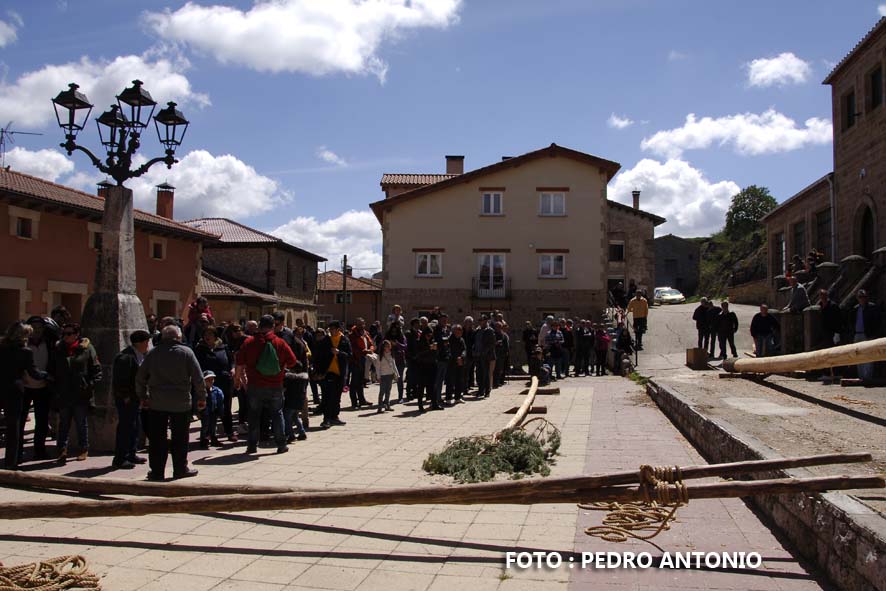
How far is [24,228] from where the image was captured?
67.7 feet

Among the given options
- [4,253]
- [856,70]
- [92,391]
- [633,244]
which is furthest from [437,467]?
[633,244]

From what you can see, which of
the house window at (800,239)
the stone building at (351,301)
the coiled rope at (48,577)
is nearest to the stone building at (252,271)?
the stone building at (351,301)

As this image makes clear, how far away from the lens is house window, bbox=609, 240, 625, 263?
4775cm

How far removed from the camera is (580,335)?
22.2 meters

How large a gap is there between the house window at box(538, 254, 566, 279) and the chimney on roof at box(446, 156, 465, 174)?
10.5 meters

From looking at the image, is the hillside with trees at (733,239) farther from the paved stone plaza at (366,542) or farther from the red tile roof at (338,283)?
the paved stone plaza at (366,542)

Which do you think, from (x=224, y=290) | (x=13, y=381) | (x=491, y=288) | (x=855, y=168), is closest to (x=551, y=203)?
(x=491, y=288)

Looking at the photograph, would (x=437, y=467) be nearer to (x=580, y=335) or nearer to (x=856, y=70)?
(x=580, y=335)

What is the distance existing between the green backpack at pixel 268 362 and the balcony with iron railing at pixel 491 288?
24531 millimetres

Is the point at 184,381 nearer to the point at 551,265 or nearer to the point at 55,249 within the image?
the point at 55,249

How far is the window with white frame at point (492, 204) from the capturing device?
3406cm

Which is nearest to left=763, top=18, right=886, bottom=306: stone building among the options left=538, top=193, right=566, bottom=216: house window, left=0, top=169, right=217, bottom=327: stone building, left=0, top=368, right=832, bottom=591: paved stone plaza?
left=538, top=193, right=566, bottom=216: house window

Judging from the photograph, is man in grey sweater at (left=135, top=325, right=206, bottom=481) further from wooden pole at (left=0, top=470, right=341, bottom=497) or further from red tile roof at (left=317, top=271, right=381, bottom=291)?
red tile roof at (left=317, top=271, right=381, bottom=291)

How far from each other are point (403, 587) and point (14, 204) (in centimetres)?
2011
